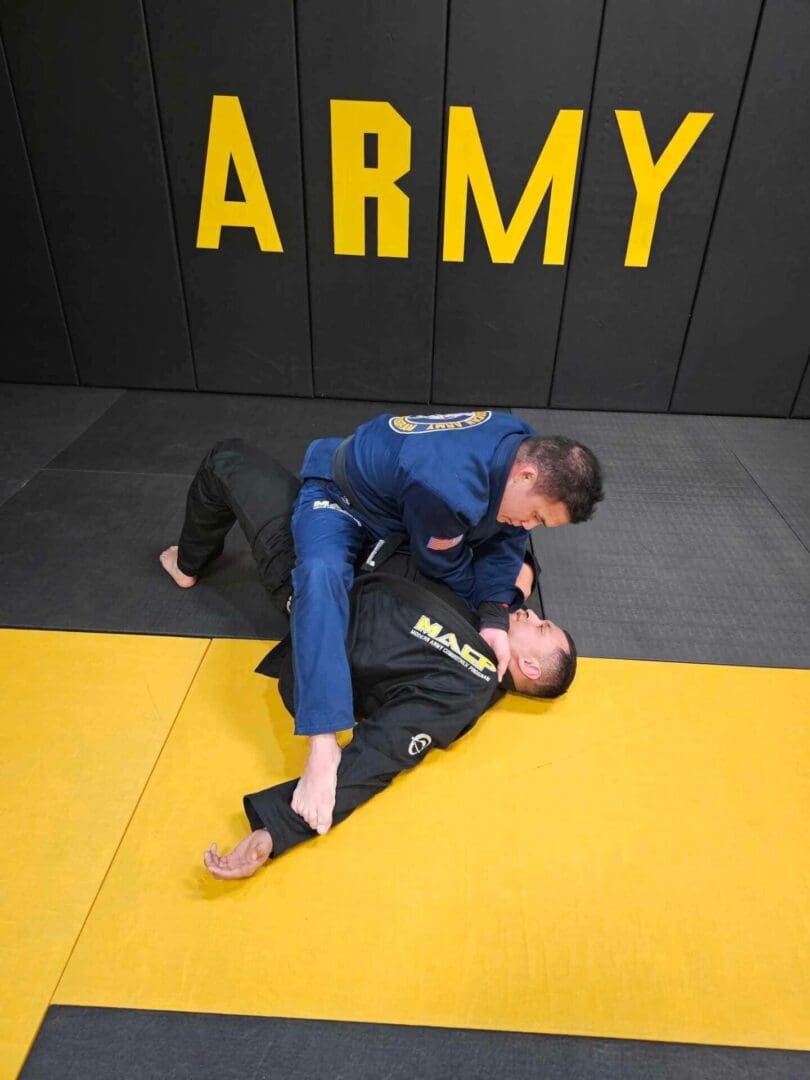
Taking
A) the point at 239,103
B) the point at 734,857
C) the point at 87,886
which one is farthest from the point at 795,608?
the point at 239,103

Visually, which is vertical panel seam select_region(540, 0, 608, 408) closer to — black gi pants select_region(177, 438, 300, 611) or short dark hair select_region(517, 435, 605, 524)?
black gi pants select_region(177, 438, 300, 611)

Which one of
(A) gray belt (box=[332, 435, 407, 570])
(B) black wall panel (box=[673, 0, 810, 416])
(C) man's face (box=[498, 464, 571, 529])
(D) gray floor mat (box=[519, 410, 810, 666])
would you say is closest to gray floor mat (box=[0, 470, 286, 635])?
(A) gray belt (box=[332, 435, 407, 570])

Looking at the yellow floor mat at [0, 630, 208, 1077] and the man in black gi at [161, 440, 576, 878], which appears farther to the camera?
the man in black gi at [161, 440, 576, 878]


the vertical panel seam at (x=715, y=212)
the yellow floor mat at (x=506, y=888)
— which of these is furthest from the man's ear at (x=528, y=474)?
the vertical panel seam at (x=715, y=212)

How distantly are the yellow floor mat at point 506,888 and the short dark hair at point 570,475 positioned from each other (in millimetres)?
804

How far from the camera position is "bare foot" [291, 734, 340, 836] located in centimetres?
186

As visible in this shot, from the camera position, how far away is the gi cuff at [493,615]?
234cm

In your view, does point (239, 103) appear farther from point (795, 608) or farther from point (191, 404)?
point (795, 608)

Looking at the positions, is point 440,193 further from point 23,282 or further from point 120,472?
point 23,282

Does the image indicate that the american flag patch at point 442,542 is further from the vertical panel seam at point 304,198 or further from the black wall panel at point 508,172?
the vertical panel seam at point 304,198

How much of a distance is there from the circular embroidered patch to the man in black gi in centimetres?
47

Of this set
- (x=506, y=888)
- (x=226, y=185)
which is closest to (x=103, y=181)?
(x=226, y=185)

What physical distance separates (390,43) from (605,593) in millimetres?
3248

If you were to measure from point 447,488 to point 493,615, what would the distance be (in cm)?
58
